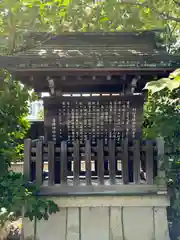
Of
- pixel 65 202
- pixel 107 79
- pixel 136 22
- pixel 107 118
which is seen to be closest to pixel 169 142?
pixel 107 118

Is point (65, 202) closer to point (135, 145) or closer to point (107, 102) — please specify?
point (135, 145)

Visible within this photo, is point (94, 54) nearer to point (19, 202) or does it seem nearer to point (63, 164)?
point (63, 164)

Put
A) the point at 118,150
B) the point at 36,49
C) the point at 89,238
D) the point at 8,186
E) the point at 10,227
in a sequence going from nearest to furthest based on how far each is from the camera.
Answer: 1. the point at 8,186
2. the point at 89,238
3. the point at 118,150
4. the point at 36,49
5. the point at 10,227

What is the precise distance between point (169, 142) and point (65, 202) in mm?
1671

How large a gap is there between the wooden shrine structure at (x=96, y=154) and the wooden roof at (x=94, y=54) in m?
0.01

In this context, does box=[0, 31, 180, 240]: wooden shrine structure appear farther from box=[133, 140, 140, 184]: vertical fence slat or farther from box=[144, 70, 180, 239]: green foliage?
box=[144, 70, 180, 239]: green foliage

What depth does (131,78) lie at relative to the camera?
337cm

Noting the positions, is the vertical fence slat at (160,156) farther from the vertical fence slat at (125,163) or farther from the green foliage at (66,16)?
the green foliage at (66,16)

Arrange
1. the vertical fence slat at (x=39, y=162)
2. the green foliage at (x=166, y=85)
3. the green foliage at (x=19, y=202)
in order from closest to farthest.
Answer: the green foliage at (x=166, y=85) → the green foliage at (x=19, y=202) → the vertical fence slat at (x=39, y=162)

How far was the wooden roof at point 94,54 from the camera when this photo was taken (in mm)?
2914

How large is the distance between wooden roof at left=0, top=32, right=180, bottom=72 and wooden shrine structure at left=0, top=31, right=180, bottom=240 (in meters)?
0.01

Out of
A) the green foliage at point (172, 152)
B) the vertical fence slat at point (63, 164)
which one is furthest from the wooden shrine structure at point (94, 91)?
the green foliage at point (172, 152)

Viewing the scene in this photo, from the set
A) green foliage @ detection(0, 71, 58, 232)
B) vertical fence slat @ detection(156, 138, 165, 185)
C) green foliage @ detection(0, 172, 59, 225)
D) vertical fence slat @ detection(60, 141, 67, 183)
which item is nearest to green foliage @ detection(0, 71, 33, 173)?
green foliage @ detection(0, 71, 58, 232)

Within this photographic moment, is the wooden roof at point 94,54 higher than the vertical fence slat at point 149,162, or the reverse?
the wooden roof at point 94,54
